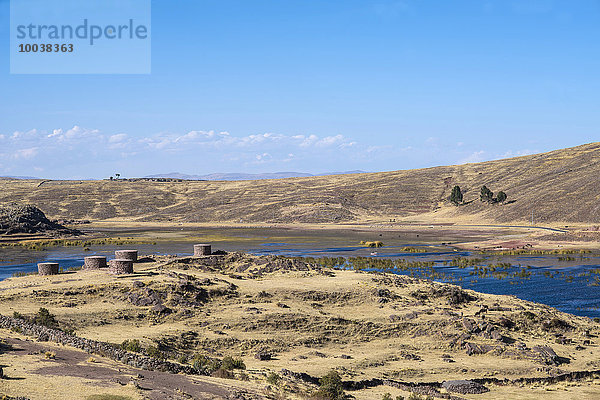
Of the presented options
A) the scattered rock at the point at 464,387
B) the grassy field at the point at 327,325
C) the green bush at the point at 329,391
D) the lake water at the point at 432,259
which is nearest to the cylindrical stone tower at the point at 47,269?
the grassy field at the point at 327,325

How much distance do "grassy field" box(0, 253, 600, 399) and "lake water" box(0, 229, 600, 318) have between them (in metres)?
7.99

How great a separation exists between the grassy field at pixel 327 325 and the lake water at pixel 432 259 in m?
7.99

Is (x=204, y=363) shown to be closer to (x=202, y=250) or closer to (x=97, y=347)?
(x=97, y=347)

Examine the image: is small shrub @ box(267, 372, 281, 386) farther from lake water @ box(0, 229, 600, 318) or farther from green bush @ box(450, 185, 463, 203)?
green bush @ box(450, 185, 463, 203)

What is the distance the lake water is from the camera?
183 ft

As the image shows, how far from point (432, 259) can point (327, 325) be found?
150ft

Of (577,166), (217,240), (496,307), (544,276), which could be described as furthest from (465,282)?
(577,166)

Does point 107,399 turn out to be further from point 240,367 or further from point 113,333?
point 113,333

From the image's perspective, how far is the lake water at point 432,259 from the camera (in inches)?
2196

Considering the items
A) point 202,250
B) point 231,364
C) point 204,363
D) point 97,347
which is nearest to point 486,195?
point 202,250

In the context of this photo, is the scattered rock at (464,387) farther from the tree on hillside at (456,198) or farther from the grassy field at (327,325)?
the tree on hillside at (456,198)

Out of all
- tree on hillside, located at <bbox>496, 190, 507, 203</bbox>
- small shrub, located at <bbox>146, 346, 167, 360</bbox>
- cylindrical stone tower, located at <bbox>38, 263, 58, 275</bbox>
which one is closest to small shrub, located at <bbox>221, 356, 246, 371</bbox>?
small shrub, located at <bbox>146, 346, 167, 360</bbox>

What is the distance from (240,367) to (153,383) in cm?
749

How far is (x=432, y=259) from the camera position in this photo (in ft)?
270
